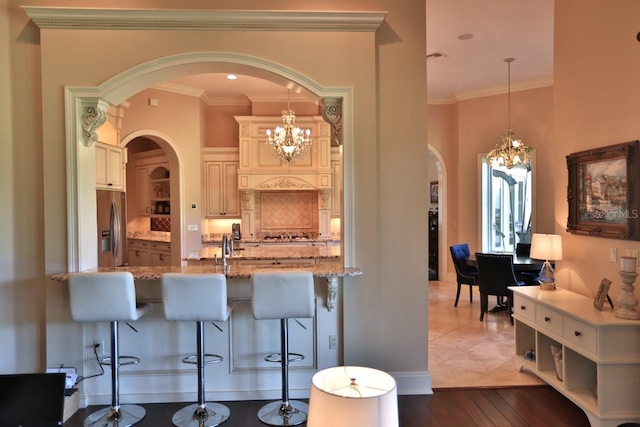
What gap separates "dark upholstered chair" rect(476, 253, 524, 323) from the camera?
16.0 feet

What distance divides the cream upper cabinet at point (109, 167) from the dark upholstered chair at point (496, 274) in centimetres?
499

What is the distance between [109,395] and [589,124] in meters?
4.43

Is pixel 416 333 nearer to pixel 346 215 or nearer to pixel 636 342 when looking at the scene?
pixel 346 215

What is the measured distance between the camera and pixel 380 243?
3.23 meters

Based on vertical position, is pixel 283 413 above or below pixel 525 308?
below

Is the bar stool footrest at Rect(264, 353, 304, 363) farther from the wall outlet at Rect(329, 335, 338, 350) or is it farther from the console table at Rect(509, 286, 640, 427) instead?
the console table at Rect(509, 286, 640, 427)

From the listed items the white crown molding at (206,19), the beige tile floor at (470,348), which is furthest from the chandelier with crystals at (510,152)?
the white crown molding at (206,19)

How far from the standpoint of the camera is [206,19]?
3064 millimetres

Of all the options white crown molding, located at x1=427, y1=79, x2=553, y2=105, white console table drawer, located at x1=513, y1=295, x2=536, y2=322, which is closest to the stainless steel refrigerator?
white console table drawer, located at x1=513, y1=295, x2=536, y2=322

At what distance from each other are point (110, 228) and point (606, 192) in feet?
17.3

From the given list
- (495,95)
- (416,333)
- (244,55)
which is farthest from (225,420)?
(495,95)

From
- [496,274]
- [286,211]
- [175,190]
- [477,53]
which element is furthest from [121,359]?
[477,53]

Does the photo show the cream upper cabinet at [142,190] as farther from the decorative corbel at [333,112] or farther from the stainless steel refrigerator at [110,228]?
the decorative corbel at [333,112]

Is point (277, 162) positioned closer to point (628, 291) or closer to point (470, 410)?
point (470, 410)
